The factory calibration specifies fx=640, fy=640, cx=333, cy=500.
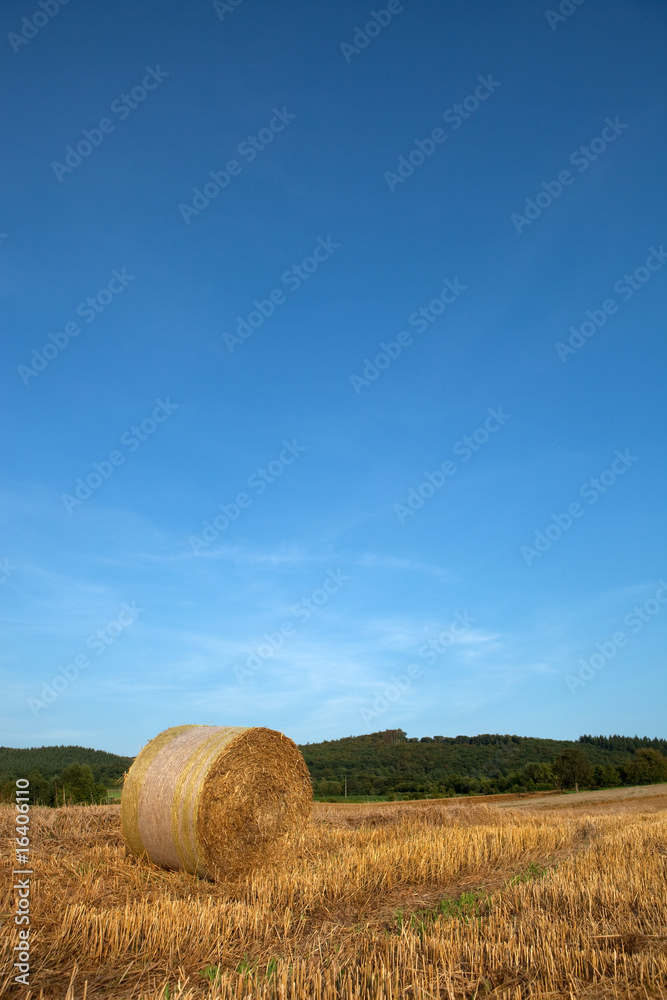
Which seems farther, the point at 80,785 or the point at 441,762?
the point at 441,762

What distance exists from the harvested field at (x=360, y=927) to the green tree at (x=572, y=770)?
37.9 metres

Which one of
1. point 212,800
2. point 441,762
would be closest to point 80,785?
point 212,800

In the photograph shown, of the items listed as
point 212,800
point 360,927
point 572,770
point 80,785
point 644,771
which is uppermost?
point 212,800

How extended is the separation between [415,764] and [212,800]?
49011 millimetres

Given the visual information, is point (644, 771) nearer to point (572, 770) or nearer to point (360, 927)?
point (572, 770)

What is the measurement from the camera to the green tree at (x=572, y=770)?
142 ft

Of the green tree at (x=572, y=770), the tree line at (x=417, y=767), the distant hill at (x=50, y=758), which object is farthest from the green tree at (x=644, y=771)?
the distant hill at (x=50, y=758)

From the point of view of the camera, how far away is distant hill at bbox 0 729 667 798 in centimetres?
4138

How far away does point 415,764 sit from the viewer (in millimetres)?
53469

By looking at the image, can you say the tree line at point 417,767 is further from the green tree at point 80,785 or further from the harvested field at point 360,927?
the harvested field at point 360,927

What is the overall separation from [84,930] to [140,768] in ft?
14.2

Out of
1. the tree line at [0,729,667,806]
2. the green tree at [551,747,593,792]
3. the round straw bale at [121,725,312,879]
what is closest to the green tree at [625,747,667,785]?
the tree line at [0,729,667,806]

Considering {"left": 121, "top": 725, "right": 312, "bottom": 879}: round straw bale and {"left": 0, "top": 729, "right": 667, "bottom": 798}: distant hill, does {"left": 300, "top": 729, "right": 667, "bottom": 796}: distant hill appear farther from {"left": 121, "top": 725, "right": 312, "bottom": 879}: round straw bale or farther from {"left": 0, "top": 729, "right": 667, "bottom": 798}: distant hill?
{"left": 121, "top": 725, "right": 312, "bottom": 879}: round straw bale

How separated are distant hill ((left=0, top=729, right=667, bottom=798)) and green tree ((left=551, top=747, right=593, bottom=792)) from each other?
57 centimetres
